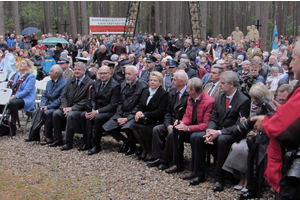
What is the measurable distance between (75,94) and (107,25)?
14.4 meters

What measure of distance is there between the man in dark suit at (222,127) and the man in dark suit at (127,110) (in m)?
1.80

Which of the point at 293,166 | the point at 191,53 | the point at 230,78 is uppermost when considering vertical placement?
the point at 191,53

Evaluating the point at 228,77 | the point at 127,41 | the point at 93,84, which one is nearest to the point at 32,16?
the point at 127,41

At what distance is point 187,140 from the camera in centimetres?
562

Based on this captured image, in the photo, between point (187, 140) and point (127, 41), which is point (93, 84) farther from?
point (127, 41)

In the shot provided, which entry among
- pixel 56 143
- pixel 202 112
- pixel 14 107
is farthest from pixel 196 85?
pixel 14 107

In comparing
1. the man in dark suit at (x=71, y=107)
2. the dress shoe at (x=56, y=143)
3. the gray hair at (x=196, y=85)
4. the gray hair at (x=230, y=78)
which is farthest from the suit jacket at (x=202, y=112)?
the dress shoe at (x=56, y=143)

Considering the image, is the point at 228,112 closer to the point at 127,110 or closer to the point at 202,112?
the point at 202,112

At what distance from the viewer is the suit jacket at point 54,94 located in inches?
305

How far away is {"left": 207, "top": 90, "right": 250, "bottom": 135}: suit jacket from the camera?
5.03 m

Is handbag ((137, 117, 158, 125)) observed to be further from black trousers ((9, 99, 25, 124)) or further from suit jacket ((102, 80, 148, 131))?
black trousers ((9, 99, 25, 124))

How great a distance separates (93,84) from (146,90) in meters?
1.40

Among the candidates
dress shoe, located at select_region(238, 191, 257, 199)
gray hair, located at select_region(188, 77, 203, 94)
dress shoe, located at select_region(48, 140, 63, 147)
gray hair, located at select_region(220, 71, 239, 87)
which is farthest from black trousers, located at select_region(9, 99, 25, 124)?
dress shoe, located at select_region(238, 191, 257, 199)

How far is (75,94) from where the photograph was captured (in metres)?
7.43
